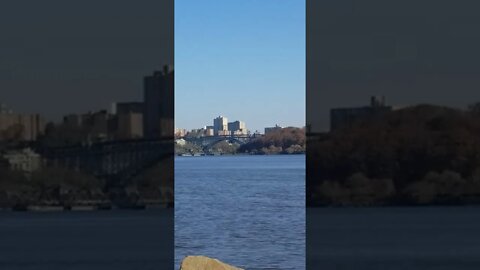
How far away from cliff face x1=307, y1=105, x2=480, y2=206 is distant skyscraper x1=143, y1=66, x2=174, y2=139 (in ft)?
9.54

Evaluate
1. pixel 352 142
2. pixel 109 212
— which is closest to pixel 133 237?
pixel 109 212

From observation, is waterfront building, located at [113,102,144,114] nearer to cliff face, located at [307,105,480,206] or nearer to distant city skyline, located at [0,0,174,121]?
distant city skyline, located at [0,0,174,121]

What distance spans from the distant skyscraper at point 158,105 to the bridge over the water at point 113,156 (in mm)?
236

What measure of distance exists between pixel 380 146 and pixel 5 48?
27.1ft

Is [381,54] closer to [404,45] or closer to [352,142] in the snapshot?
[404,45]

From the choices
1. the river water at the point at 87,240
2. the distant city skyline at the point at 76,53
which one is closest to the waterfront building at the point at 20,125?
the distant city skyline at the point at 76,53

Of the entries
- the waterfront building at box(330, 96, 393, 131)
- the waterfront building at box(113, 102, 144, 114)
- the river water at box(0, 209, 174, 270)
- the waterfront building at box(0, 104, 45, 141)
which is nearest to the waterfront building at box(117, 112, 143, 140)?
the waterfront building at box(113, 102, 144, 114)

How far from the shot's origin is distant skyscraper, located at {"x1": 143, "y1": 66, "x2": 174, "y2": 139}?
→ 54.3ft

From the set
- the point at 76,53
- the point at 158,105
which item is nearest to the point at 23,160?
the point at 76,53

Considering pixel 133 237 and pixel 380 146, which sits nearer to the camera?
pixel 133 237

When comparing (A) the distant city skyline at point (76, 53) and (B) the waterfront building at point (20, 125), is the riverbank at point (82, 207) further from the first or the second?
(A) the distant city skyline at point (76, 53)

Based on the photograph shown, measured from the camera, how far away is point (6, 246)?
49.8 feet

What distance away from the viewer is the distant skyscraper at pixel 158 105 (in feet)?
54.3

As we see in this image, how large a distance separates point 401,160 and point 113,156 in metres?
6.01
